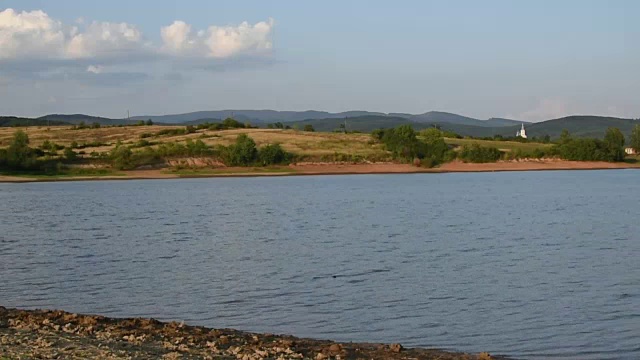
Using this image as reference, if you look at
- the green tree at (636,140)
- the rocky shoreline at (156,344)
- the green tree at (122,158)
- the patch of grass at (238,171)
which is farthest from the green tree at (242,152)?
the rocky shoreline at (156,344)

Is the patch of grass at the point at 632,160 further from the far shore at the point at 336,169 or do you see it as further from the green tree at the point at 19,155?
the green tree at the point at 19,155

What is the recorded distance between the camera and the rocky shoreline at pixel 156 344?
1514 cm

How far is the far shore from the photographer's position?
398 ft

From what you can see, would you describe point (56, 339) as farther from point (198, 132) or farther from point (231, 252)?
point (198, 132)

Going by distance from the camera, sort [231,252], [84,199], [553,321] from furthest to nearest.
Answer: [84,199] < [231,252] < [553,321]

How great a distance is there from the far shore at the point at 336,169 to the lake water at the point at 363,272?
63849mm

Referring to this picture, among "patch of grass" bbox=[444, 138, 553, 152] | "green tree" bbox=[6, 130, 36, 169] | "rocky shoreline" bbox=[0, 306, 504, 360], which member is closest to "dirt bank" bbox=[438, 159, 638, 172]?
"patch of grass" bbox=[444, 138, 553, 152]

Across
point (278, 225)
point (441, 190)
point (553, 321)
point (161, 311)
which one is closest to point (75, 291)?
point (161, 311)

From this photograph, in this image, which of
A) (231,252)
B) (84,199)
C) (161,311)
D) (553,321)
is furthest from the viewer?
(84,199)

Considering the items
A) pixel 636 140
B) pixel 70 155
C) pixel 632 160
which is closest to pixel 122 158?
pixel 70 155

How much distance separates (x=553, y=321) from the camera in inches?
789

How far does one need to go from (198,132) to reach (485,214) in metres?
106

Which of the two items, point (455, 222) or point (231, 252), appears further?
point (455, 222)

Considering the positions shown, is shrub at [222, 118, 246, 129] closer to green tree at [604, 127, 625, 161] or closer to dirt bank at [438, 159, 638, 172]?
dirt bank at [438, 159, 638, 172]
